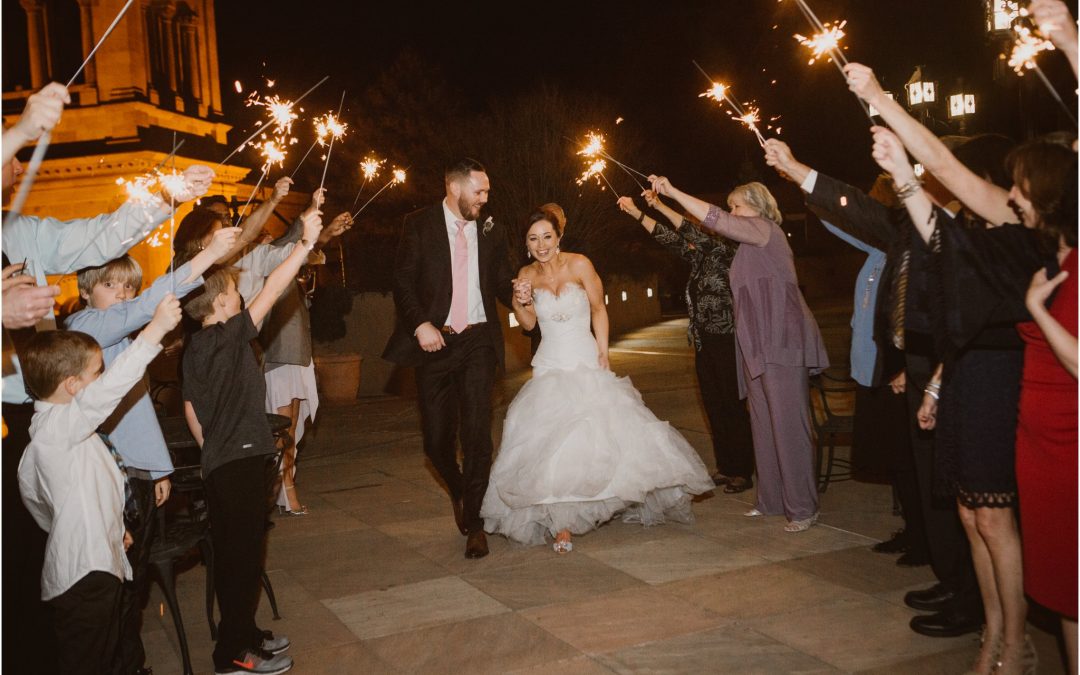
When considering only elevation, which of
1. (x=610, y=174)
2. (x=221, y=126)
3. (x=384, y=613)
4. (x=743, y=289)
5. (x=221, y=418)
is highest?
(x=221, y=126)

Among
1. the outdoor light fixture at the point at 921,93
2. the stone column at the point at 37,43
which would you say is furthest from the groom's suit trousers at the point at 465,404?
the stone column at the point at 37,43

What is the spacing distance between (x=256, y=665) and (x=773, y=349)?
3733 mm

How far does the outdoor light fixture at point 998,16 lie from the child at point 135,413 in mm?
8241

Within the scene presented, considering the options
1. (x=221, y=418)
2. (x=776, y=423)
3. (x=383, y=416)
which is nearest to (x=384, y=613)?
(x=221, y=418)

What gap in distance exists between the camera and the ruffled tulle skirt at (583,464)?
557 cm

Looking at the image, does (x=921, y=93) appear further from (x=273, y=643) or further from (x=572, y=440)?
(x=273, y=643)

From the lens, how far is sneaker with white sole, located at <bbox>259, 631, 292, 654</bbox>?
13.5 ft

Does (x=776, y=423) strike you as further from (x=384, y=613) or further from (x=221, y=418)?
(x=221, y=418)

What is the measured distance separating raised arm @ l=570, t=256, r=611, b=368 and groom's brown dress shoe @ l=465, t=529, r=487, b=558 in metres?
1.46

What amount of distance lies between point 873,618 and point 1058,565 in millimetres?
1319

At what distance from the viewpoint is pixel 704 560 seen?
5.14 m

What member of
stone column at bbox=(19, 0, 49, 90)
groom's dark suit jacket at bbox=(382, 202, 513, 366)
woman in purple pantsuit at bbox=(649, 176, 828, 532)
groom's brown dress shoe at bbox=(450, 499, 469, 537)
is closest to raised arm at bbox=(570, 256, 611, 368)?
groom's dark suit jacket at bbox=(382, 202, 513, 366)

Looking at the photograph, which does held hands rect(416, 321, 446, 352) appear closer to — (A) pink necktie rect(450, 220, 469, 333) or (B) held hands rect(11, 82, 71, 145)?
(A) pink necktie rect(450, 220, 469, 333)

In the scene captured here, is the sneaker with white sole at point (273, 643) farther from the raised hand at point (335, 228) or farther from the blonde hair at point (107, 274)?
the raised hand at point (335, 228)
